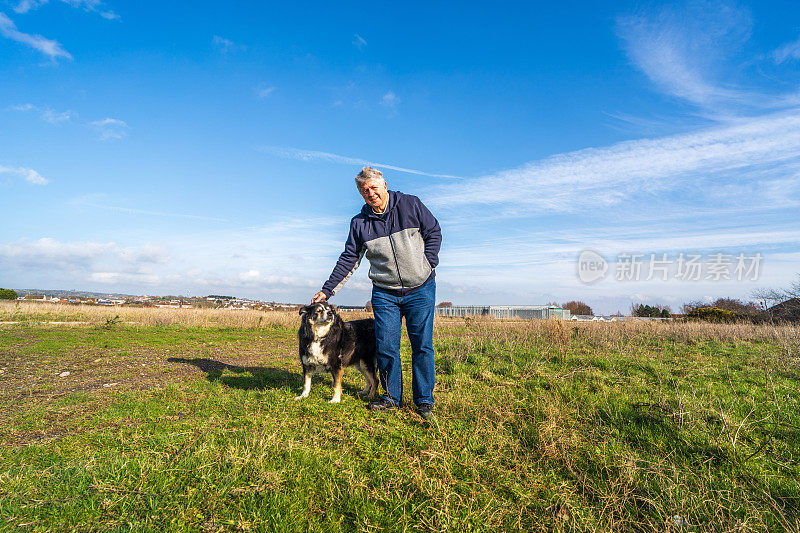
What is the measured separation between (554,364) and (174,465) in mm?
6610

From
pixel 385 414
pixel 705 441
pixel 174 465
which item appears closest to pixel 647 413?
pixel 705 441

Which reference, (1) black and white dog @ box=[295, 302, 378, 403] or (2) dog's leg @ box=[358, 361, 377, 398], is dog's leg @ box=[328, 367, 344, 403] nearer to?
(1) black and white dog @ box=[295, 302, 378, 403]

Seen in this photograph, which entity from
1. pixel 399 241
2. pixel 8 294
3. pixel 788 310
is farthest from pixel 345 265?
pixel 8 294

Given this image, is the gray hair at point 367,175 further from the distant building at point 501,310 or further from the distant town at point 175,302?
the distant building at point 501,310

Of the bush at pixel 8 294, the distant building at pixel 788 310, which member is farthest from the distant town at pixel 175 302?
the distant building at pixel 788 310

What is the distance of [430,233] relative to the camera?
16.0 ft

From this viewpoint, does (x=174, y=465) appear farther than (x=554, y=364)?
No

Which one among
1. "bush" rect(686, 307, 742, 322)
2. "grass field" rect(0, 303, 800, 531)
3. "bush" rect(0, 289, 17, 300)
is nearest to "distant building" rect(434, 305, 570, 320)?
"bush" rect(686, 307, 742, 322)

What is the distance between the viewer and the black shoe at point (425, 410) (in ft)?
14.8

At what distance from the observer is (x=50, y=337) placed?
43.5 ft

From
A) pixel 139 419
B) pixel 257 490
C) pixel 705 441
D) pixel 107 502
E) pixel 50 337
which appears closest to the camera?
pixel 107 502

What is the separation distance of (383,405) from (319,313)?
1.42 meters

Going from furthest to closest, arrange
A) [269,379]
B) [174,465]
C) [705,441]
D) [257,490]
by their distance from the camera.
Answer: [269,379]
[705,441]
[174,465]
[257,490]

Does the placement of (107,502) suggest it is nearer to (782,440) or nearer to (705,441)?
(705,441)
